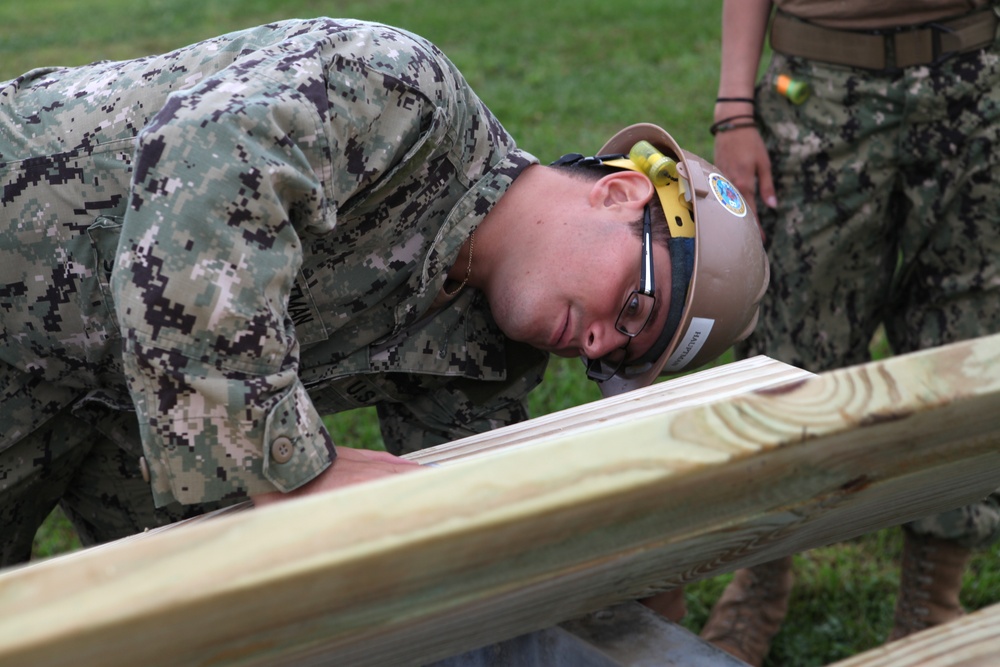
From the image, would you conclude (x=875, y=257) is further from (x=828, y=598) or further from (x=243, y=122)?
(x=243, y=122)

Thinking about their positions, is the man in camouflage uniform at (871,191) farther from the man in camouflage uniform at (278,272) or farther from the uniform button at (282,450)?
the uniform button at (282,450)

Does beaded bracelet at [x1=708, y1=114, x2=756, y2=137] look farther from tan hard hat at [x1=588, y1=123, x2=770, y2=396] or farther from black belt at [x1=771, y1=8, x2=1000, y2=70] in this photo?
tan hard hat at [x1=588, y1=123, x2=770, y2=396]

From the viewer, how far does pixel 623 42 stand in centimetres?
1023

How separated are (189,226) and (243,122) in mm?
195

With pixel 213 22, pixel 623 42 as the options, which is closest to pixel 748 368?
pixel 623 42

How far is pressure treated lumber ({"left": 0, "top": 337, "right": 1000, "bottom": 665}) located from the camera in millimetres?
738

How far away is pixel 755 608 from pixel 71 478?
2.09m

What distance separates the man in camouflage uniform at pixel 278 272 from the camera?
1.59 metres

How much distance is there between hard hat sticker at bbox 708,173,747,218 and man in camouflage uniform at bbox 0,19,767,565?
4cm

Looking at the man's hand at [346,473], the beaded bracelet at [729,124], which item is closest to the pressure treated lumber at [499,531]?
the man's hand at [346,473]

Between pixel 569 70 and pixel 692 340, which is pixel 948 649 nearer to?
pixel 692 340

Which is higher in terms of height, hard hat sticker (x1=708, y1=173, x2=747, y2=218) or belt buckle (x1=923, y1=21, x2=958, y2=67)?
belt buckle (x1=923, y1=21, x2=958, y2=67)

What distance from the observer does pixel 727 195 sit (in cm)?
239

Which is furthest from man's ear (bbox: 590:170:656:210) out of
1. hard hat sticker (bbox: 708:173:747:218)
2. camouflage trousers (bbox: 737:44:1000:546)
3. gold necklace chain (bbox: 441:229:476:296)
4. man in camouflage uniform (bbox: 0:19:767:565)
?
camouflage trousers (bbox: 737:44:1000:546)
